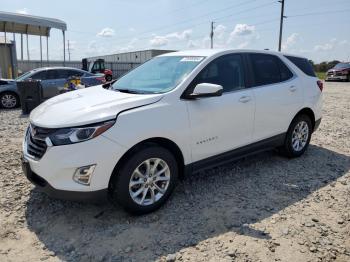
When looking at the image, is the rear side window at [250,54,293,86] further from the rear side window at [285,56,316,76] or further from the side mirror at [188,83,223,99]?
the side mirror at [188,83,223,99]

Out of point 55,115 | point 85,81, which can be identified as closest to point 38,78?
point 85,81

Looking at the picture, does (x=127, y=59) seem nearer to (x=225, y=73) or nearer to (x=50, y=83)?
(x=50, y=83)

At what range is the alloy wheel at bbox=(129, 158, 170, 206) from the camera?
3441mm

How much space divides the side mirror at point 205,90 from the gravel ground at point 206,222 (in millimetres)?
1254

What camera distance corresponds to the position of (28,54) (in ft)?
82.7

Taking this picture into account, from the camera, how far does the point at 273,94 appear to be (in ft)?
15.6

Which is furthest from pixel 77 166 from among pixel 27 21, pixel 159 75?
pixel 27 21

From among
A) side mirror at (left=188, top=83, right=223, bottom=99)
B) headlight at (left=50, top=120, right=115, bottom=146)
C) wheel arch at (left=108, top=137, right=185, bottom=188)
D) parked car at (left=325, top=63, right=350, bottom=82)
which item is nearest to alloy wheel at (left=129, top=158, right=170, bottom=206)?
wheel arch at (left=108, top=137, right=185, bottom=188)

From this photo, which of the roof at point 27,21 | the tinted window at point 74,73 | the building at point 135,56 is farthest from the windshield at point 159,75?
the building at point 135,56

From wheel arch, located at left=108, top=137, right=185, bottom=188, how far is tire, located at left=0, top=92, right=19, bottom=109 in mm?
9650

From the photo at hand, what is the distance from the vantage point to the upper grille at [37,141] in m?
3.22

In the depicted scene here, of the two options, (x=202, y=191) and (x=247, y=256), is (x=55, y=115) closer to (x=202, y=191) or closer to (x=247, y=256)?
(x=202, y=191)

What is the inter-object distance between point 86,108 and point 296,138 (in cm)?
355

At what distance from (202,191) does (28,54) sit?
24785 mm
